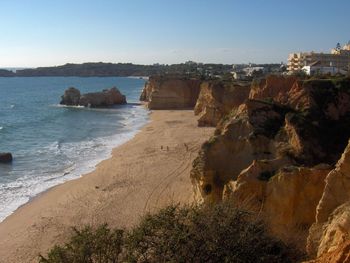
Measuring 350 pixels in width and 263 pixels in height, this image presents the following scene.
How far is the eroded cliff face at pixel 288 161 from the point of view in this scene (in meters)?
13.1

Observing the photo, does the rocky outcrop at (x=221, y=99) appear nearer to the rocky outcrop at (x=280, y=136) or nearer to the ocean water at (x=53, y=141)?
the ocean water at (x=53, y=141)

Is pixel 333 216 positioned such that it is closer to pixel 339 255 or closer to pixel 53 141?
pixel 339 255

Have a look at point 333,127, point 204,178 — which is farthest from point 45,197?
point 333,127

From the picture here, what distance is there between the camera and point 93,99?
80.6 m

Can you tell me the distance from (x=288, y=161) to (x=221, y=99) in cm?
3267

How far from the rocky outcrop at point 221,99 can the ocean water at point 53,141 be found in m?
7.95

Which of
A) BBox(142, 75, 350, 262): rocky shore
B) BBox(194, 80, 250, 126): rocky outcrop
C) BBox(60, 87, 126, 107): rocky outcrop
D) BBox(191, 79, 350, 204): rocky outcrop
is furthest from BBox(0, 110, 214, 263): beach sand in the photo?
BBox(60, 87, 126, 107): rocky outcrop

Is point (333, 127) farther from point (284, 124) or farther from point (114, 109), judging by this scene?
point (114, 109)

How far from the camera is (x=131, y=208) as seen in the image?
22.7m

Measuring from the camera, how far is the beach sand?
786 inches

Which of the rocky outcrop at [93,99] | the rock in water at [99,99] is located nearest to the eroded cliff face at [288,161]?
the rock in water at [99,99]

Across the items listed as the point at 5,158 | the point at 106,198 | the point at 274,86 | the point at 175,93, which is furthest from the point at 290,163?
the point at 175,93

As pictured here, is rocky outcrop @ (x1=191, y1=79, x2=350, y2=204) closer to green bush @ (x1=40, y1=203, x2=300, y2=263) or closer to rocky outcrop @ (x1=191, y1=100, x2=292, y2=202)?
rocky outcrop @ (x1=191, y1=100, x2=292, y2=202)

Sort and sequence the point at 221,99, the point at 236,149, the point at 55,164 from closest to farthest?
the point at 236,149, the point at 55,164, the point at 221,99
